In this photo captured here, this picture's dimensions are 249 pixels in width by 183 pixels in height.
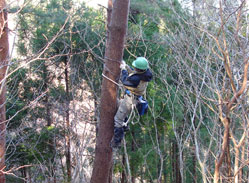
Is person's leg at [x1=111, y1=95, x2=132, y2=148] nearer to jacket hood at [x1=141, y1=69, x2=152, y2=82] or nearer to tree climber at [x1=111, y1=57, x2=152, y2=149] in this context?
tree climber at [x1=111, y1=57, x2=152, y2=149]

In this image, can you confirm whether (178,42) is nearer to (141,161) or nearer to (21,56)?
(141,161)

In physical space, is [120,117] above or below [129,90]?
below

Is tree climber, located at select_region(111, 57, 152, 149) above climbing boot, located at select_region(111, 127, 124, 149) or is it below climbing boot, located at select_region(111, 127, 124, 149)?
above

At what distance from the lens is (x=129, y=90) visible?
3398mm

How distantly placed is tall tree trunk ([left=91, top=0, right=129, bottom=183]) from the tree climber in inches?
4.6

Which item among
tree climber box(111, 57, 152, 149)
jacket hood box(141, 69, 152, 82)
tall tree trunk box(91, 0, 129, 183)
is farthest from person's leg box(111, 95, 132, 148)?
jacket hood box(141, 69, 152, 82)

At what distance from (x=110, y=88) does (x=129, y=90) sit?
1.00ft

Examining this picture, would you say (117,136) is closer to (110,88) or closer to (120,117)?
(120,117)

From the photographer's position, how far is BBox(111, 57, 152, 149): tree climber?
10.5ft

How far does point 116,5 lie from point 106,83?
3.75 ft

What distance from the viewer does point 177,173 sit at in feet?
41.3

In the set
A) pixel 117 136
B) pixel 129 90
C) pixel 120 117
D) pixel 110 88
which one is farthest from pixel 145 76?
pixel 117 136

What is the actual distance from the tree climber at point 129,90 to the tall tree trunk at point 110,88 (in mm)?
118

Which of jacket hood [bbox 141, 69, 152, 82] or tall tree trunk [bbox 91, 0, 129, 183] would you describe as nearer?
jacket hood [bbox 141, 69, 152, 82]
